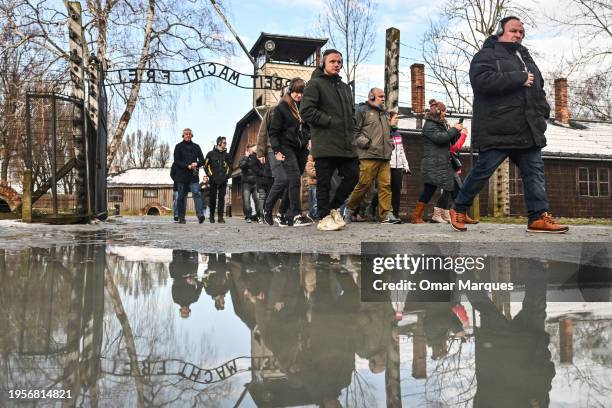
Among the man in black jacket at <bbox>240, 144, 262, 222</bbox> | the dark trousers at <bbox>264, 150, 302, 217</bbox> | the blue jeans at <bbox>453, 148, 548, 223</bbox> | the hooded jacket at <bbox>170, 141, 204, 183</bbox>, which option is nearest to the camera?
the blue jeans at <bbox>453, 148, 548, 223</bbox>

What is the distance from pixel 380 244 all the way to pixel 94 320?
10.2ft

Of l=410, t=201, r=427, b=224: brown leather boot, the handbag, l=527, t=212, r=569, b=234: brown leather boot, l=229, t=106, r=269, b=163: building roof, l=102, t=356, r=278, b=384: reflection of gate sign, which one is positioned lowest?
l=102, t=356, r=278, b=384: reflection of gate sign

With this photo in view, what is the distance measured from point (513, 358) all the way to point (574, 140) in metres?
29.1

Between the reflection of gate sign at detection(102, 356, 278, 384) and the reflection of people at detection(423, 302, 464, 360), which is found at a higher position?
the reflection of people at detection(423, 302, 464, 360)

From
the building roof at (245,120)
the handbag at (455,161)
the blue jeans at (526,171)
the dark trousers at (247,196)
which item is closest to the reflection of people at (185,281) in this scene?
the blue jeans at (526,171)

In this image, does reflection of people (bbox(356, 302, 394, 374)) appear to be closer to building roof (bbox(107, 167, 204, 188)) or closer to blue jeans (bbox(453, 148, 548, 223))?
blue jeans (bbox(453, 148, 548, 223))

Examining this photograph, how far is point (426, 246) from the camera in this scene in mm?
4676

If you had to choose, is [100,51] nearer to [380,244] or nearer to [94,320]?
[380,244]

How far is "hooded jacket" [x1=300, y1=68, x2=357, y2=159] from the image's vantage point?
626 cm

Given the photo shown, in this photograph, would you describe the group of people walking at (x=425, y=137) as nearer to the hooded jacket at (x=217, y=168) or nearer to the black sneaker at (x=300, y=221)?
the black sneaker at (x=300, y=221)

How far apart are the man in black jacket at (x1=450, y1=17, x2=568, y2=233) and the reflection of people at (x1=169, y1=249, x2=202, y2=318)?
3.03 metres

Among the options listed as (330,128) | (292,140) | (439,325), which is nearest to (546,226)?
(330,128)

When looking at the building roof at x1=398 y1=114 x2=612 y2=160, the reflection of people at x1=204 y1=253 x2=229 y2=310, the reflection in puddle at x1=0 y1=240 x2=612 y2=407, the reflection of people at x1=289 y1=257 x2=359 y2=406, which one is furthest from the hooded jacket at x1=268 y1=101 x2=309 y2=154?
the building roof at x1=398 y1=114 x2=612 y2=160

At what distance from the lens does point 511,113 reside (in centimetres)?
542
